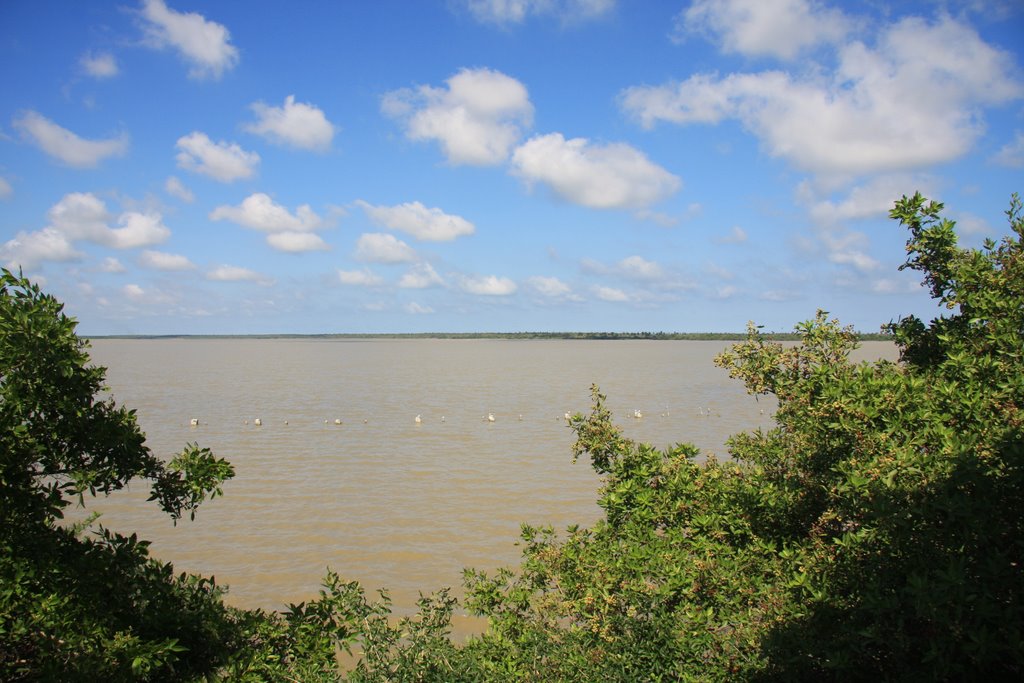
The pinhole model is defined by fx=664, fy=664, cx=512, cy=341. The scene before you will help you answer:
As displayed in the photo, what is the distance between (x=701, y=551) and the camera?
7.22 m

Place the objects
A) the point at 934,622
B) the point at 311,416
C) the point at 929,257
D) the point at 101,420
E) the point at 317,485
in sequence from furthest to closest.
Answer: the point at 311,416
the point at 317,485
the point at 929,257
the point at 101,420
the point at 934,622

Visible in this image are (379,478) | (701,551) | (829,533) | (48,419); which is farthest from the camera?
(379,478)

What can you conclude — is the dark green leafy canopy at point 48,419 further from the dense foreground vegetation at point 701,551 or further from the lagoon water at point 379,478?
the lagoon water at point 379,478

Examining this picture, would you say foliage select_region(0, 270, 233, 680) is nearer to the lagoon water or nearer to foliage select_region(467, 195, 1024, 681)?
foliage select_region(467, 195, 1024, 681)

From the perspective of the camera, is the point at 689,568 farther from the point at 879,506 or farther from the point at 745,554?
the point at 879,506

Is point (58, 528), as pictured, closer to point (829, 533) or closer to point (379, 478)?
point (829, 533)

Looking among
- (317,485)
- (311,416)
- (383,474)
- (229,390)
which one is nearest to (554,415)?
(311,416)

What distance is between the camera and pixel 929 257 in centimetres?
837

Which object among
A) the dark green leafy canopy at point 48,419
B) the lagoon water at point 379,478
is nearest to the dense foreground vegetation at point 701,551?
the dark green leafy canopy at point 48,419

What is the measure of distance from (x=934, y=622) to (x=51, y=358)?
6.93 metres

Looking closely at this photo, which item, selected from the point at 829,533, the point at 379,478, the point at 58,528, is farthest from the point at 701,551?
the point at 379,478

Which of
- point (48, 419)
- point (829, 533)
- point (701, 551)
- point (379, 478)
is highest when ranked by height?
point (48, 419)

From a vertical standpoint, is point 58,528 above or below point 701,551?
above

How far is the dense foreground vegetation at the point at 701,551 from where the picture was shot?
4.96 meters
